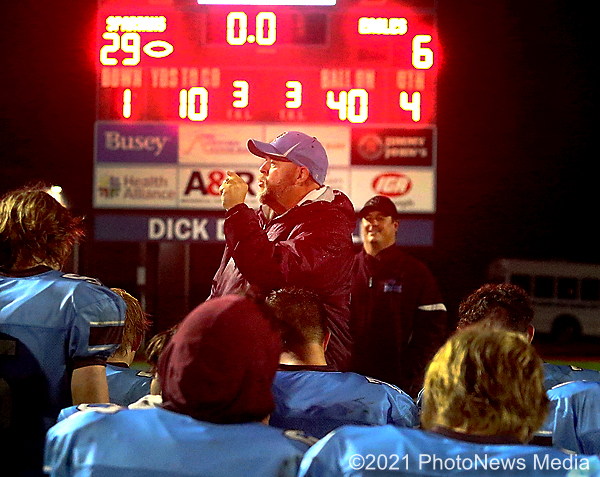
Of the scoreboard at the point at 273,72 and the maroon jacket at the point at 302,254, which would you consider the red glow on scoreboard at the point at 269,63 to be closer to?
the scoreboard at the point at 273,72

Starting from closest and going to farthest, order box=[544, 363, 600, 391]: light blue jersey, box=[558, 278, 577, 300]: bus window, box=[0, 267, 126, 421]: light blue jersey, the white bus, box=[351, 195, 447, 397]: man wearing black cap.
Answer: box=[0, 267, 126, 421]: light blue jersey → box=[544, 363, 600, 391]: light blue jersey → box=[351, 195, 447, 397]: man wearing black cap → the white bus → box=[558, 278, 577, 300]: bus window

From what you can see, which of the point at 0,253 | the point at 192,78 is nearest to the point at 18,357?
the point at 0,253

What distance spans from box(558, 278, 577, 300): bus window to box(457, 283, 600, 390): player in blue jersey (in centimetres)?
1512

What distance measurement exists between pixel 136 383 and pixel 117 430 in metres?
0.97

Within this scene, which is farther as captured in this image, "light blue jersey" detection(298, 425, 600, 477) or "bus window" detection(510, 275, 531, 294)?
"bus window" detection(510, 275, 531, 294)

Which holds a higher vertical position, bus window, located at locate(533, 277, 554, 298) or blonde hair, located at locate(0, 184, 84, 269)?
blonde hair, located at locate(0, 184, 84, 269)

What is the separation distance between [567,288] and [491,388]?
16.8 m

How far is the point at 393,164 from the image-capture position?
25.1ft

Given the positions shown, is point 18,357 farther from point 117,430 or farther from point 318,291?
point 318,291

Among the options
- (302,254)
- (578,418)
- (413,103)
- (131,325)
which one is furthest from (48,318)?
(413,103)

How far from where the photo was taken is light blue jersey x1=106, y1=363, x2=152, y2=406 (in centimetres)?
249

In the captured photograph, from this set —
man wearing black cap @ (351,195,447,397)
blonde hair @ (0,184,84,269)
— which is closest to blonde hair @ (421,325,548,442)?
blonde hair @ (0,184,84,269)

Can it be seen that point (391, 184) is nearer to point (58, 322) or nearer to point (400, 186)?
point (400, 186)

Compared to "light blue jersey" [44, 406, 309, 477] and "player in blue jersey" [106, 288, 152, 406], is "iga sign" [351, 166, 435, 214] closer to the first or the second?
"player in blue jersey" [106, 288, 152, 406]
